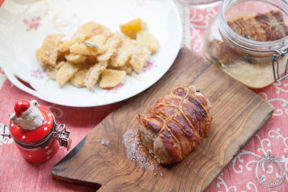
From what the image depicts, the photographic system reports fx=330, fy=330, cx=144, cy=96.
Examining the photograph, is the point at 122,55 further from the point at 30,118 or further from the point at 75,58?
the point at 30,118

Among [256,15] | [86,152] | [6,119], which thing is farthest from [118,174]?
[256,15]

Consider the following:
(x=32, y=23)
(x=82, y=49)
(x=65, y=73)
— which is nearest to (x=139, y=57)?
(x=82, y=49)

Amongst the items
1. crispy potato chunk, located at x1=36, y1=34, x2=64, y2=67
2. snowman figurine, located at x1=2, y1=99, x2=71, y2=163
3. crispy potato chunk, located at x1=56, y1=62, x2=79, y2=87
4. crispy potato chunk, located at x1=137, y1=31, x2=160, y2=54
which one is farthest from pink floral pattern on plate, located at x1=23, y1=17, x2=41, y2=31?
snowman figurine, located at x1=2, y1=99, x2=71, y2=163

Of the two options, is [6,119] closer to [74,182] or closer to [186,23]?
[74,182]

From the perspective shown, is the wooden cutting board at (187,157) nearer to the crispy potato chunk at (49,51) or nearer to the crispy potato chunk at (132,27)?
the crispy potato chunk at (132,27)

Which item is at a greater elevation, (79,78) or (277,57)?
(277,57)

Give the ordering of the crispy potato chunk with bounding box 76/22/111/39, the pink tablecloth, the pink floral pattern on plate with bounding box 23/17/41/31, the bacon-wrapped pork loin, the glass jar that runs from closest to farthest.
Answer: the bacon-wrapped pork loin, the pink tablecloth, the glass jar, the crispy potato chunk with bounding box 76/22/111/39, the pink floral pattern on plate with bounding box 23/17/41/31

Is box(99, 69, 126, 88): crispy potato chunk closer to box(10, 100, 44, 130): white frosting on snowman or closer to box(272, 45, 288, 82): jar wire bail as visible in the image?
box(10, 100, 44, 130): white frosting on snowman
